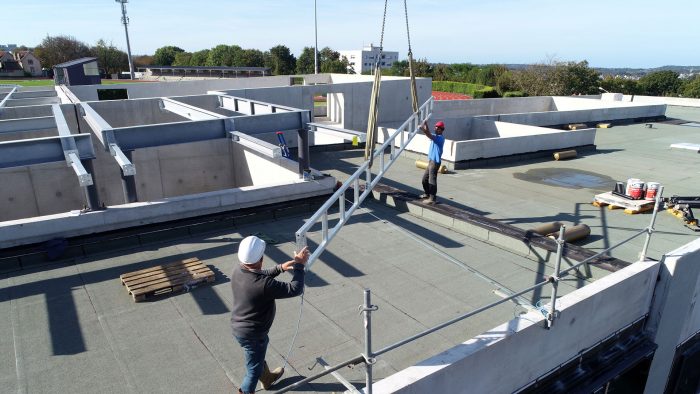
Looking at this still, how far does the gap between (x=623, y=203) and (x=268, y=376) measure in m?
9.94

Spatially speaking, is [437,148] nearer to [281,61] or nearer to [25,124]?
[25,124]

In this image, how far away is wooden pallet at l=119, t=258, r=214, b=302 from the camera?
6852 millimetres

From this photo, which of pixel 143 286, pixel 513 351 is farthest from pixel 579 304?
pixel 143 286

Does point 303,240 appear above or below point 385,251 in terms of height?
above

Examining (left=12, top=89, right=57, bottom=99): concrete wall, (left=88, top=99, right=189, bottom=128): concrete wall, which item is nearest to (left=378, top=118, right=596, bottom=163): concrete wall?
(left=88, top=99, right=189, bottom=128): concrete wall

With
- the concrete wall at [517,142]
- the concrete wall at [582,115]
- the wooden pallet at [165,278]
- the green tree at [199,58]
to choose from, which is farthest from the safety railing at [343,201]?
the green tree at [199,58]

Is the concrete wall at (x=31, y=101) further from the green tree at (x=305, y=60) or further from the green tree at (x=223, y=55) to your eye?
the green tree at (x=223, y=55)

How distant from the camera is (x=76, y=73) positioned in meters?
29.5

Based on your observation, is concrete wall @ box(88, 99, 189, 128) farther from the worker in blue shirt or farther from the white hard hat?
the white hard hat

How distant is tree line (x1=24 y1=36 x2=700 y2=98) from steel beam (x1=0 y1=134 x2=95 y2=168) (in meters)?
10.3

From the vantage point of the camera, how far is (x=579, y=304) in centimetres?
603

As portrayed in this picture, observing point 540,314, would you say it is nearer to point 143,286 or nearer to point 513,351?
point 513,351

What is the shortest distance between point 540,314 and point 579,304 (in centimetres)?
78

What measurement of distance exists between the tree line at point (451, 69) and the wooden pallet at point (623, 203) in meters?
7.19
